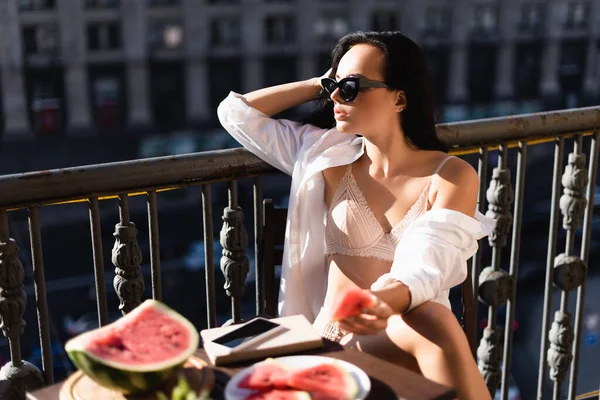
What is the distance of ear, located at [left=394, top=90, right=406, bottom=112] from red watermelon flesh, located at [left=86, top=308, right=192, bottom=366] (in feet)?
3.65

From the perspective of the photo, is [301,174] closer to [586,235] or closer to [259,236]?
[259,236]

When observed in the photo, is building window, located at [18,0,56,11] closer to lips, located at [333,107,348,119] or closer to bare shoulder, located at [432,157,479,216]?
lips, located at [333,107,348,119]

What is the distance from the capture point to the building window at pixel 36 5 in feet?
109

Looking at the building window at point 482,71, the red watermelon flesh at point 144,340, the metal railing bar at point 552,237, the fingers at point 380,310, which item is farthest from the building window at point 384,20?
the red watermelon flesh at point 144,340

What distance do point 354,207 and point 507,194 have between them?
2.30 feet

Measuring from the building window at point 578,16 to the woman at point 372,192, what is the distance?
43917 mm

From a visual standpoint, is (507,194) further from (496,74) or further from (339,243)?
(496,74)

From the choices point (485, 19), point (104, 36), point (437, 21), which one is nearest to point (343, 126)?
point (104, 36)

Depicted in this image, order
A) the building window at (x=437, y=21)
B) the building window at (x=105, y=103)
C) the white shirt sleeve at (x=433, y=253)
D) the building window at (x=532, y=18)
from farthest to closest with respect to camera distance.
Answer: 1. the building window at (x=532, y=18)
2. the building window at (x=437, y=21)
3. the building window at (x=105, y=103)
4. the white shirt sleeve at (x=433, y=253)

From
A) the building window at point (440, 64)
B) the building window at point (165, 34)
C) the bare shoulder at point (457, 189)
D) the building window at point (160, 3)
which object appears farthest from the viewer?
the building window at point (440, 64)

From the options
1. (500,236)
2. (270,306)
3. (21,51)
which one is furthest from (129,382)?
(21,51)

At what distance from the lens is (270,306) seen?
2656mm

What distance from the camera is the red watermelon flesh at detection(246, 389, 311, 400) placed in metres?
1.54

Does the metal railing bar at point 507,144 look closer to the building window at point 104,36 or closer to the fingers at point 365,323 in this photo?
the fingers at point 365,323
